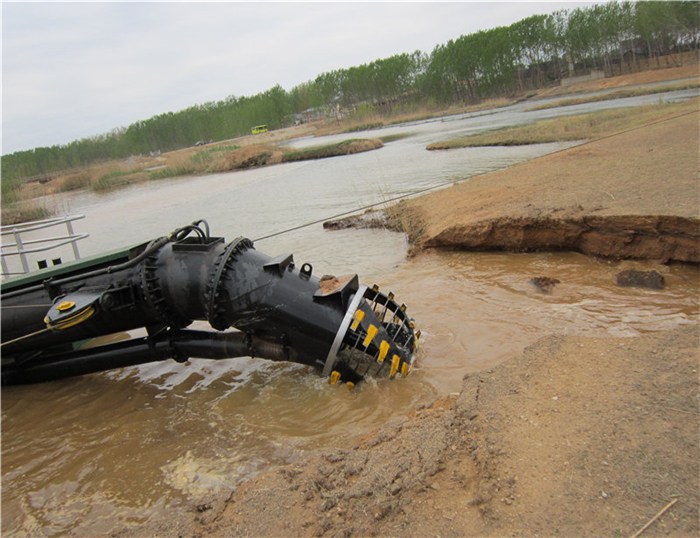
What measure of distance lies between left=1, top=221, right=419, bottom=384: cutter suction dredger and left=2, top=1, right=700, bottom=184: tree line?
2532 centimetres

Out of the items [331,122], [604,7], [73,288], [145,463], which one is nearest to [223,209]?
[73,288]

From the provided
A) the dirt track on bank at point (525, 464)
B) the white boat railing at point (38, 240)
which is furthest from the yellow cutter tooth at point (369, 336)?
the white boat railing at point (38, 240)

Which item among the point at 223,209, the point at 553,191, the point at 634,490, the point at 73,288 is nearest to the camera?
the point at 634,490

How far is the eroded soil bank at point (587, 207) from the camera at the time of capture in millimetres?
5738

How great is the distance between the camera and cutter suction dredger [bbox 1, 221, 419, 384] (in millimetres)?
4125

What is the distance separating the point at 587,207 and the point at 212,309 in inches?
198

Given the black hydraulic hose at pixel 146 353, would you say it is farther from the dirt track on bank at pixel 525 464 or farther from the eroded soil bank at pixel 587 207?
the eroded soil bank at pixel 587 207

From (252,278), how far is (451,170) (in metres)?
13.3

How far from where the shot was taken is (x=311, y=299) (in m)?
4.16

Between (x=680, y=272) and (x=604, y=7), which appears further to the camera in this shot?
(x=604, y=7)

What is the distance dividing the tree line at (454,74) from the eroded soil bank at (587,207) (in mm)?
25095

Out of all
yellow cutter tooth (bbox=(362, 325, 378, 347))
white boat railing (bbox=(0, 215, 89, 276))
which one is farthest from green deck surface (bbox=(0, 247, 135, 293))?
yellow cutter tooth (bbox=(362, 325, 378, 347))

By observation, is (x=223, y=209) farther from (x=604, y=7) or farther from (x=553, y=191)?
(x=604, y=7)

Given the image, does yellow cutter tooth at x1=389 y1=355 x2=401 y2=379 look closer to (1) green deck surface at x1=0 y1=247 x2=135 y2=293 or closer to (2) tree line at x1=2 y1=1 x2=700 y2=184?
(1) green deck surface at x1=0 y1=247 x2=135 y2=293
